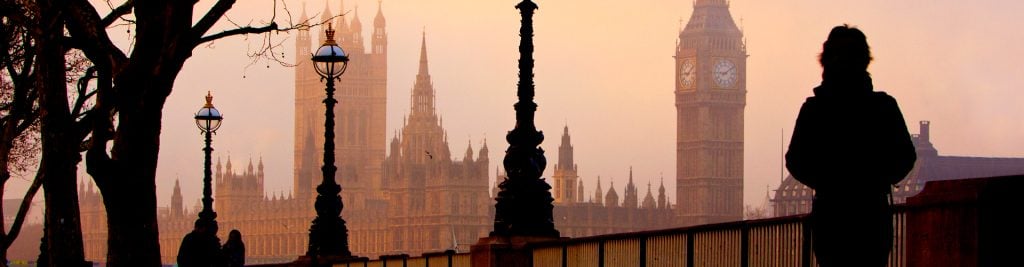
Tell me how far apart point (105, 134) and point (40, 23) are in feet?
8.64

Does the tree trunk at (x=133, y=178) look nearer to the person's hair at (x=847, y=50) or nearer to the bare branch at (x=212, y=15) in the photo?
the bare branch at (x=212, y=15)

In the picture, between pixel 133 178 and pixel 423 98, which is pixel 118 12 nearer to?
pixel 133 178

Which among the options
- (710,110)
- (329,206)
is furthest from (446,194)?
(329,206)

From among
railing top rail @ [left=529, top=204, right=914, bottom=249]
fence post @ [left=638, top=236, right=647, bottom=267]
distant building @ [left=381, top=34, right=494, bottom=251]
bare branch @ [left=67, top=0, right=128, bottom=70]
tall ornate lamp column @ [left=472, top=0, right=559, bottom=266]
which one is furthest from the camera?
distant building @ [left=381, top=34, right=494, bottom=251]

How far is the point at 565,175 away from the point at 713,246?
16650 cm

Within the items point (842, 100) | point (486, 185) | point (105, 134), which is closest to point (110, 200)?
point (105, 134)

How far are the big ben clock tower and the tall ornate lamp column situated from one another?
178652 millimetres

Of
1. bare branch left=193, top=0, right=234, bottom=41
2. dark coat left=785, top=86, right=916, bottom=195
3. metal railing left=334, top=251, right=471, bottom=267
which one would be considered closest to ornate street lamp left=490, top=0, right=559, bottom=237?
metal railing left=334, top=251, right=471, bottom=267

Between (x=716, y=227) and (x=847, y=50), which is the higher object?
(x=847, y=50)

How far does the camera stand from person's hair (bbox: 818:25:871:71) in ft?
26.0

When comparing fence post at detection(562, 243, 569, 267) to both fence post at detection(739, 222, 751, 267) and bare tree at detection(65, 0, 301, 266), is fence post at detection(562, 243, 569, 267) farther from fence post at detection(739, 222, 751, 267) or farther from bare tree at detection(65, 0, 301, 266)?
fence post at detection(739, 222, 751, 267)

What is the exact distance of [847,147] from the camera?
7.95m

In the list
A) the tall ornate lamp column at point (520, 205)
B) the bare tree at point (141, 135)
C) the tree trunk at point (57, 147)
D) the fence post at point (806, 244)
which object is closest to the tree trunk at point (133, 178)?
the bare tree at point (141, 135)

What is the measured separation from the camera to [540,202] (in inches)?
638
